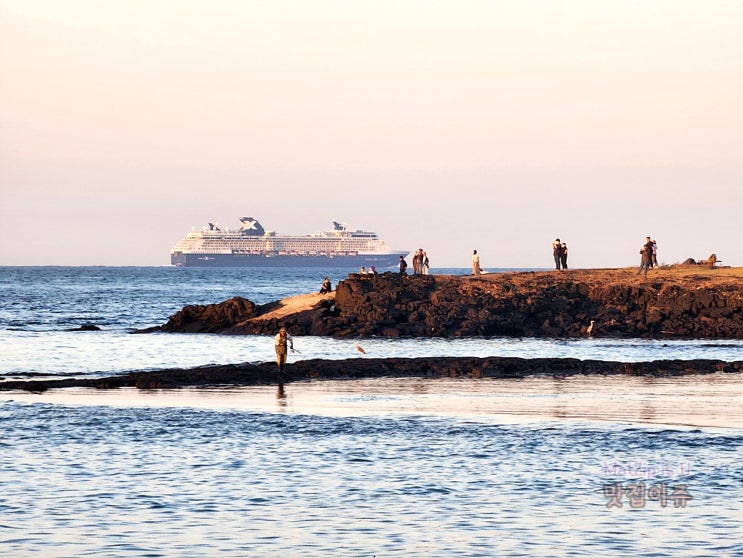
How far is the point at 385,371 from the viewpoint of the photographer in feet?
113

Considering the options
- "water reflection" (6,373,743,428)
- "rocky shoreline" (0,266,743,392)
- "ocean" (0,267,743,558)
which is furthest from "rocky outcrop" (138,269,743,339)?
"ocean" (0,267,743,558)

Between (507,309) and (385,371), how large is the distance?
20.8m

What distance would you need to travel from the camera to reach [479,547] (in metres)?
13.6

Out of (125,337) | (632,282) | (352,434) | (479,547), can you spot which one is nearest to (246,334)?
(125,337)

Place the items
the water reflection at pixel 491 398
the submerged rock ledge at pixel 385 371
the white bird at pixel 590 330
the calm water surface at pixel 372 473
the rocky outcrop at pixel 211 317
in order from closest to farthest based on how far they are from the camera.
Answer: the calm water surface at pixel 372 473, the water reflection at pixel 491 398, the submerged rock ledge at pixel 385 371, the white bird at pixel 590 330, the rocky outcrop at pixel 211 317

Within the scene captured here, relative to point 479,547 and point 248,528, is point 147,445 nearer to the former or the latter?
point 248,528

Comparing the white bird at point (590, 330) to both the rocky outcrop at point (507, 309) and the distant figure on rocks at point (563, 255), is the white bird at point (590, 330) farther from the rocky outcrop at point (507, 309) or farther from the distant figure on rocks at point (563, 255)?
the distant figure on rocks at point (563, 255)

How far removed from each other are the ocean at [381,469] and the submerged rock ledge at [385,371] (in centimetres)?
131

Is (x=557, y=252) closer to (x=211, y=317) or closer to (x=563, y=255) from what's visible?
(x=563, y=255)

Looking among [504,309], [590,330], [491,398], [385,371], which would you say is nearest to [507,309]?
[504,309]

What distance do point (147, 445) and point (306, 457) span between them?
3018 millimetres

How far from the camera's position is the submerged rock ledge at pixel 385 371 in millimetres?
31578

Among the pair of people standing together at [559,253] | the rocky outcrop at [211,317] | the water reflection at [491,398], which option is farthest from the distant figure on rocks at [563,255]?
the water reflection at [491,398]

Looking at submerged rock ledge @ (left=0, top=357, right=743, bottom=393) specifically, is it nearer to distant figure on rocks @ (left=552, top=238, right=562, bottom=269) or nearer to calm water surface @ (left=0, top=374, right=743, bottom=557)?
calm water surface @ (left=0, top=374, right=743, bottom=557)
